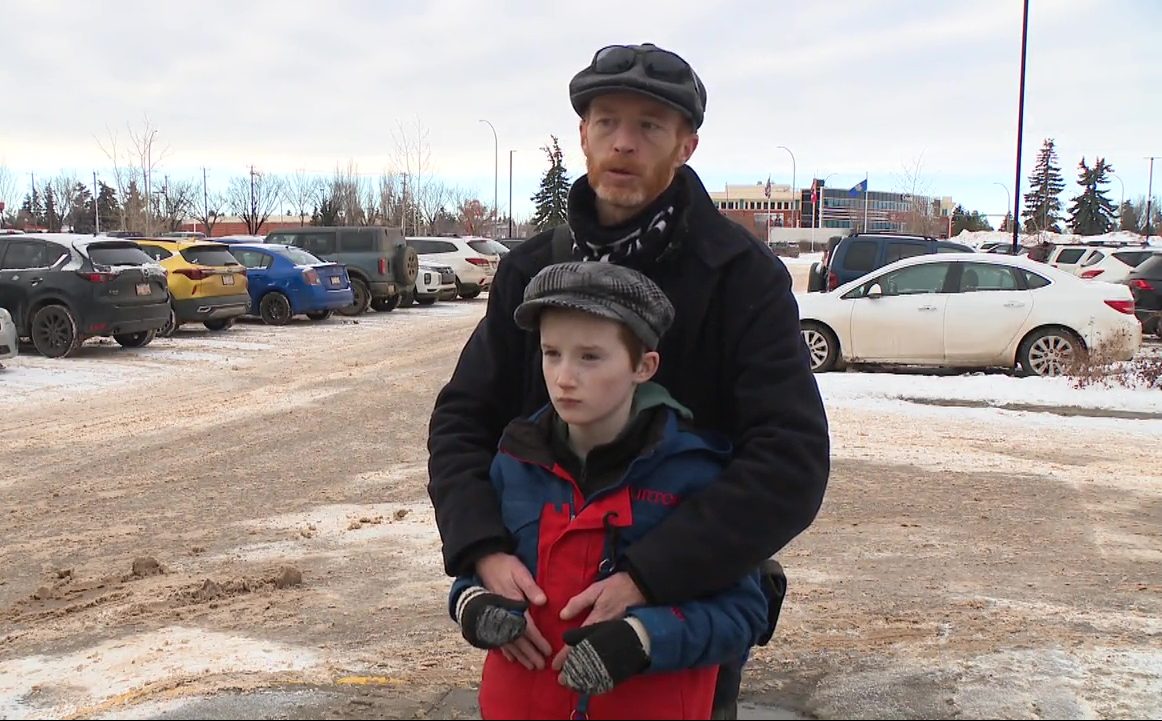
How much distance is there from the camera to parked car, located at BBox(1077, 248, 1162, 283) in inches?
→ 791

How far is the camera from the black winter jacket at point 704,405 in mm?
2268

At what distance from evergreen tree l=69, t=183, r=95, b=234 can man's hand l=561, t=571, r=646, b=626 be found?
8274 centimetres

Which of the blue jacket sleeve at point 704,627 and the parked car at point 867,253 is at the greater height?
the parked car at point 867,253

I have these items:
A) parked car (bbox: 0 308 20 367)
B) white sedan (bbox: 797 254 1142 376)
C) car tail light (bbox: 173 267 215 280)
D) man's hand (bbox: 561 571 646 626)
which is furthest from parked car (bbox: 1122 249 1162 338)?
man's hand (bbox: 561 571 646 626)

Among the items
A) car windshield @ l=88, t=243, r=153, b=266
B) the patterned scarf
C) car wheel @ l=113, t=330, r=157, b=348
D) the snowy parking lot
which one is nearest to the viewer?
the patterned scarf

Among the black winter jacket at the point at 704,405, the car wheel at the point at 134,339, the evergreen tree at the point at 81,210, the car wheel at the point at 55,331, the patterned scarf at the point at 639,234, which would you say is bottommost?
the car wheel at the point at 134,339

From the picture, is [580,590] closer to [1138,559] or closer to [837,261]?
[1138,559]

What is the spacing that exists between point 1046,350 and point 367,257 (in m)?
14.4

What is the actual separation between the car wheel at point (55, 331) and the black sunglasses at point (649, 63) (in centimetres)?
1322

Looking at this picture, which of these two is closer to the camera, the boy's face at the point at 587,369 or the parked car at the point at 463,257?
the boy's face at the point at 587,369

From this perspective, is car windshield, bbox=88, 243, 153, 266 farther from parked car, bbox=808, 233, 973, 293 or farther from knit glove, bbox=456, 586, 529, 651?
knit glove, bbox=456, 586, 529, 651

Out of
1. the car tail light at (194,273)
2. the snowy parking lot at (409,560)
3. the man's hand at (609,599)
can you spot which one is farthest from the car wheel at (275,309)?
the man's hand at (609,599)

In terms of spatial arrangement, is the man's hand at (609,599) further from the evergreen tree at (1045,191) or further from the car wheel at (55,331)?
the evergreen tree at (1045,191)

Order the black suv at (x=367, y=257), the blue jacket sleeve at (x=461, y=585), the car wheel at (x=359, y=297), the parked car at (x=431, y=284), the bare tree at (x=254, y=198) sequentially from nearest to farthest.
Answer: the blue jacket sleeve at (x=461, y=585), the black suv at (x=367, y=257), the car wheel at (x=359, y=297), the parked car at (x=431, y=284), the bare tree at (x=254, y=198)
